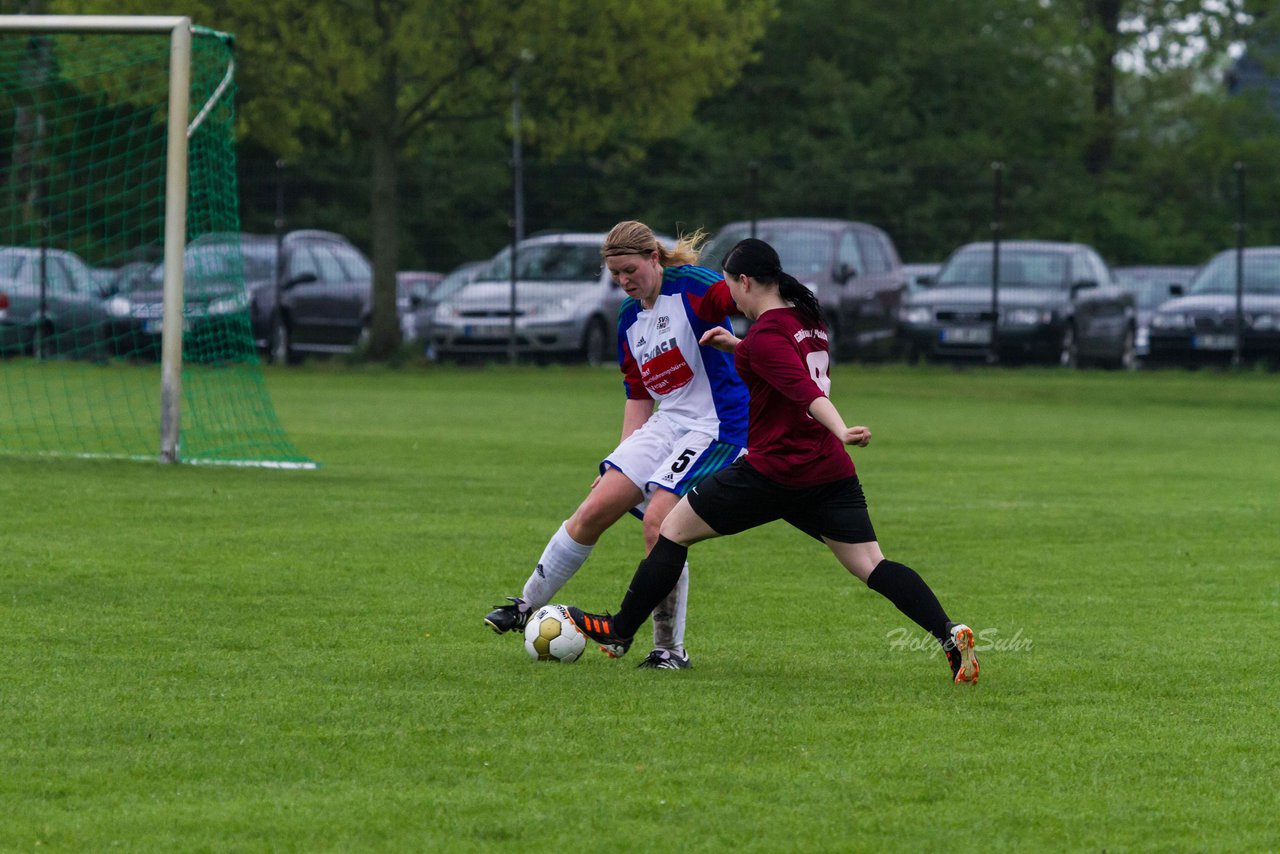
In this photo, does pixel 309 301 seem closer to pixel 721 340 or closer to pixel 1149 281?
pixel 1149 281

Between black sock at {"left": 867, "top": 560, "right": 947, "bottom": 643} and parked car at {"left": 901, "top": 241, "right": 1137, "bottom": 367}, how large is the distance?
64.9 ft

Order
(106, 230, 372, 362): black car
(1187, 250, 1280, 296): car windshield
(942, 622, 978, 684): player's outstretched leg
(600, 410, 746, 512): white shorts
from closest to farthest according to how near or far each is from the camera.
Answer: (942, 622, 978, 684): player's outstretched leg < (600, 410, 746, 512): white shorts < (1187, 250, 1280, 296): car windshield < (106, 230, 372, 362): black car

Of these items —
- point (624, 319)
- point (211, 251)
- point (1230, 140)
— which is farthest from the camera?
point (1230, 140)

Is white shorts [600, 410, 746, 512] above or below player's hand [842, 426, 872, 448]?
below

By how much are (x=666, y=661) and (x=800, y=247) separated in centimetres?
1942

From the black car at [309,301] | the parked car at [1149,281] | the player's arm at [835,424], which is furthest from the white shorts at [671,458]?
the parked car at [1149,281]

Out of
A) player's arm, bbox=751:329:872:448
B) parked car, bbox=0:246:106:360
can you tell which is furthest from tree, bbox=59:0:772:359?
player's arm, bbox=751:329:872:448

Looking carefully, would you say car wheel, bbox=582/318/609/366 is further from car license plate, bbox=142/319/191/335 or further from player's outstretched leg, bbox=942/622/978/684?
player's outstretched leg, bbox=942/622/978/684

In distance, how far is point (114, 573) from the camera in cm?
876

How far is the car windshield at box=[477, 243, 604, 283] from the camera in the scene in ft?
84.2

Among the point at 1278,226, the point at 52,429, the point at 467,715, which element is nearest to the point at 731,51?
the point at 1278,226

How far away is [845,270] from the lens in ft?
84.8

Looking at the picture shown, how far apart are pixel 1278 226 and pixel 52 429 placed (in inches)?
732

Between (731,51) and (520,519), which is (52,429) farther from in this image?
(731,51)
